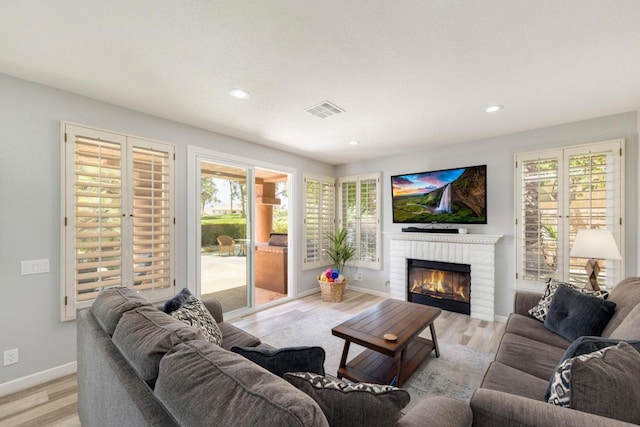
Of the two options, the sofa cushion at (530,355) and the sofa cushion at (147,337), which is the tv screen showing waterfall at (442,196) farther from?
the sofa cushion at (147,337)

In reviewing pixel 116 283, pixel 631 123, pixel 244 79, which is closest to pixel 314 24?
pixel 244 79

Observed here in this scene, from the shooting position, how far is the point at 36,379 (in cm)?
225

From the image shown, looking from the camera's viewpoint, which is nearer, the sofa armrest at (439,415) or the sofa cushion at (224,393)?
the sofa cushion at (224,393)

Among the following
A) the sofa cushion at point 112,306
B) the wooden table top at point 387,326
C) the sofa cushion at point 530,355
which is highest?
the sofa cushion at point 112,306

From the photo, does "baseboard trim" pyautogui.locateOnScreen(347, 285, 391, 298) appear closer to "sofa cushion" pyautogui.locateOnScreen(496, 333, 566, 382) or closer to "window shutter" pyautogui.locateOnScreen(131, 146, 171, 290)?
"sofa cushion" pyautogui.locateOnScreen(496, 333, 566, 382)

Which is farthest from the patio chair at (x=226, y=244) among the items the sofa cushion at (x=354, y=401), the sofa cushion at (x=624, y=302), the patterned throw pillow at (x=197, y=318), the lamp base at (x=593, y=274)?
the lamp base at (x=593, y=274)

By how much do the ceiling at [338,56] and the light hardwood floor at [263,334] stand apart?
2578 millimetres

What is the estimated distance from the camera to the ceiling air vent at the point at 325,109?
8.84ft

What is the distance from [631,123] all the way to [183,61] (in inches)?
177

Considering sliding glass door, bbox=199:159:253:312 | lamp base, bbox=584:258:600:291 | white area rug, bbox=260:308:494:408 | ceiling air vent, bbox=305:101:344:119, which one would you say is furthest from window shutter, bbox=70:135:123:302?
lamp base, bbox=584:258:600:291

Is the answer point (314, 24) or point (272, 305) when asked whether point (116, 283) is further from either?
point (314, 24)

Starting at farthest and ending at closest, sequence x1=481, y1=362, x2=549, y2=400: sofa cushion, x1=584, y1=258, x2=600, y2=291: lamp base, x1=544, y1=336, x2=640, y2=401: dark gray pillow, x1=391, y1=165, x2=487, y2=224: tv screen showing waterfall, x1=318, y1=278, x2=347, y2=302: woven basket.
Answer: x1=318, y1=278, x2=347, y2=302: woven basket → x1=391, y1=165, x2=487, y2=224: tv screen showing waterfall → x1=584, y1=258, x2=600, y2=291: lamp base → x1=481, y1=362, x2=549, y2=400: sofa cushion → x1=544, y1=336, x2=640, y2=401: dark gray pillow

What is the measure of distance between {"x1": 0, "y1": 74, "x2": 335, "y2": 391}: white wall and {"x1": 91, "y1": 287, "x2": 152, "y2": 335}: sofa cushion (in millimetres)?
1206

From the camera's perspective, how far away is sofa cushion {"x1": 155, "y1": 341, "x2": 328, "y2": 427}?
2.13 ft
